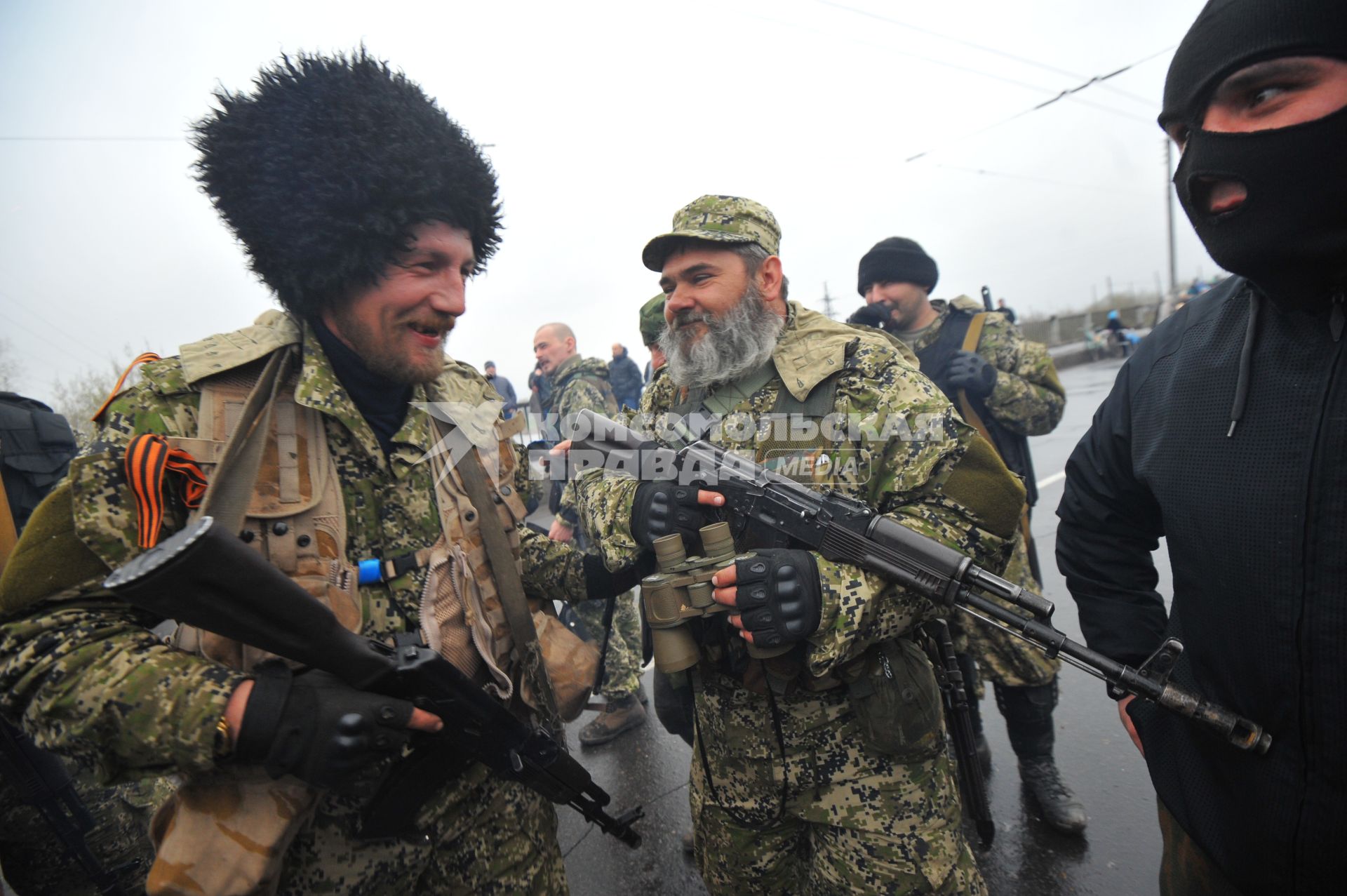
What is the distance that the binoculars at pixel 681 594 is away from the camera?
69.0 inches

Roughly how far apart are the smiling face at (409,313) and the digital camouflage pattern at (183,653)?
0.35 ft

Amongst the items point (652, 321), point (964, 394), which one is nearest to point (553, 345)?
point (652, 321)

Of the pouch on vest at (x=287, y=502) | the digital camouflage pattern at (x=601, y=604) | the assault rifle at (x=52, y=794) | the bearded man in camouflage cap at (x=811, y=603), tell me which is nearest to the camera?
the pouch on vest at (x=287, y=502)

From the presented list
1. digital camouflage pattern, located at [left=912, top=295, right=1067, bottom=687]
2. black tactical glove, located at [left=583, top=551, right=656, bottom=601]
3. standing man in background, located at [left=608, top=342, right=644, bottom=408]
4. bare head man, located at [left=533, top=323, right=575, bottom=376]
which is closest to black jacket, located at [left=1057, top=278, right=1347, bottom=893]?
black tactical glove, located at [left=583, top=551, right=656, bottom=601]

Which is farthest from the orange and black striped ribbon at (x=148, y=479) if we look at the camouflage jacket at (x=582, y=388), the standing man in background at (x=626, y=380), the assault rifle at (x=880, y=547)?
the standing man in background at (x=626, y=380)

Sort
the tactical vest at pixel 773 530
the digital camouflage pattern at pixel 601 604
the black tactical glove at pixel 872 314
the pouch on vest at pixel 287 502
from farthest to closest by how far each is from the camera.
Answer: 1. the digital camouflage pattern at pixel 601 604
2. the black tactical glove at pixel 872 314
3. the tactical vest at pixel 773 530
4. the pouch on vest at pixel 287 502

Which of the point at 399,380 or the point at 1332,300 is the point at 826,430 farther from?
the point at 399,380

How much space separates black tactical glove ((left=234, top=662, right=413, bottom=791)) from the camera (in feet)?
4.03

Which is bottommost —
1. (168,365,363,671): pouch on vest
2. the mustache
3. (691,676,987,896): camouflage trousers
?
(691,676,987,896): camouflage trousers

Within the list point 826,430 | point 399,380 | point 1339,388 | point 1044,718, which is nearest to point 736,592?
point 826,430

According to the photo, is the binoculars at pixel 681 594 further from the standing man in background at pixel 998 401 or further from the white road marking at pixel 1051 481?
the white road marking at pixel 1051 481

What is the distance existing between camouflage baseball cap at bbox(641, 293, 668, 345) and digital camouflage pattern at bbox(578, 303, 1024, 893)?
6.72 feet

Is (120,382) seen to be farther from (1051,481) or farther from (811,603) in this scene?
(1051,481)

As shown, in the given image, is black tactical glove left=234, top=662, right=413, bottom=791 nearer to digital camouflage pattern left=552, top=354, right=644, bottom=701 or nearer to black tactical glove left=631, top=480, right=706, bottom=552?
black tactical glove left=631, top=480, right=706, bottom=552
